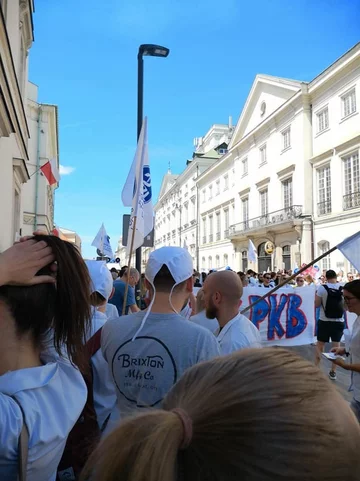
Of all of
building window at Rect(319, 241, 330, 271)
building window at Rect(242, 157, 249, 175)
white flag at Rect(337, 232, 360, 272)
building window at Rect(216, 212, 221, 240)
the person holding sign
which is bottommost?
the person holding sign

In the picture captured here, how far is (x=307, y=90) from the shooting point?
27.4 meters

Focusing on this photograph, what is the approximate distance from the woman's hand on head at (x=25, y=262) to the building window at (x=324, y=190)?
26020 mm

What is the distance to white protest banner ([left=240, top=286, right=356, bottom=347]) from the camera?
8023 mm

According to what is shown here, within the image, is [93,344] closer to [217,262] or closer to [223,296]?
[223,296]

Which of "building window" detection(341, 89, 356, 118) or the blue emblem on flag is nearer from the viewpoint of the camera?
the blue emblem on flag

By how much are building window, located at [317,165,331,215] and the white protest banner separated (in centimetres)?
1858

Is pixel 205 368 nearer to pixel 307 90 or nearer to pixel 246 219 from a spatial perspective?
pixel 307 90

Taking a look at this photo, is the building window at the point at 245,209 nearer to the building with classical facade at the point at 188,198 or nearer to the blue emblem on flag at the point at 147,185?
the building with classical facade at the point at 188,198

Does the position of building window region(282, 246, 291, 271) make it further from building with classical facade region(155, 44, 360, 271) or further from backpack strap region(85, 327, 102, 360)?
backpack strap region(85, 327, 102, 360)

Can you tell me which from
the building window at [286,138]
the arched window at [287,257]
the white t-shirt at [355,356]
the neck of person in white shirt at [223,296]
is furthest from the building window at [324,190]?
the neck of person in white shirt at [223,296]

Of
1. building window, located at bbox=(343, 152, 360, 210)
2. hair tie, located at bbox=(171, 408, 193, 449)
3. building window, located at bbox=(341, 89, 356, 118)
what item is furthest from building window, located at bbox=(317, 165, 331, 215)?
hair tie, located at bbox=(171, 408, 193, 449)

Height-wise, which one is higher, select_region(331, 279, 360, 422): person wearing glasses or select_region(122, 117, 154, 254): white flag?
select_region(122, 117, 154, 254): white flag

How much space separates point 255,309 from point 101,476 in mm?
7520

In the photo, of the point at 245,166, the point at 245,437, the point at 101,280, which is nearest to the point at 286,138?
the point at 245,166
